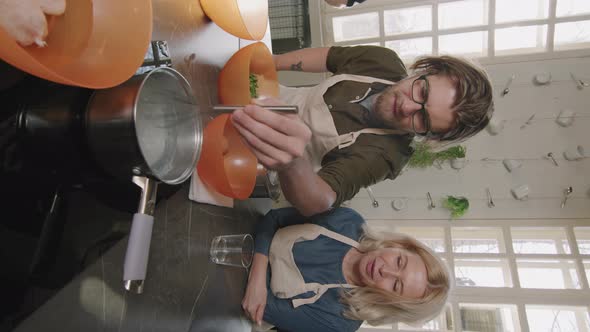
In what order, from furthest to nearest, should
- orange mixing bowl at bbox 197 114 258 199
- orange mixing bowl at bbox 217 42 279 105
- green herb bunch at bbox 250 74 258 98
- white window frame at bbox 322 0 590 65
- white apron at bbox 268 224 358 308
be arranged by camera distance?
white window frame at bbox 322 0 590 65
white apron at bbox 268 224 358 308
green herb bunch at bbox 250 74 258 98
orange mixing bowl at bbox 217 42 279 105
orange mixing bowl at bbox 197 114 258 199

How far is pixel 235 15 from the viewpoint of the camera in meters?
0.94

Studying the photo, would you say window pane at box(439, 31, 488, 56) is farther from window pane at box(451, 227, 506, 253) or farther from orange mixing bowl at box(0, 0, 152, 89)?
orange mixing bowl at box(0, 0, 152, 89)

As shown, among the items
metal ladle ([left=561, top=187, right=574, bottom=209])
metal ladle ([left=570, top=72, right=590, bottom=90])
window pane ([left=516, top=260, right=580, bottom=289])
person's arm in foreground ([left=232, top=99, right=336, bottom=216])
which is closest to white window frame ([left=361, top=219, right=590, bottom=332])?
window pane ([left=516, top=260, right=580, bottom=289])

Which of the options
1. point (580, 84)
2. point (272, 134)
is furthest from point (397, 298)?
point (580, 84)

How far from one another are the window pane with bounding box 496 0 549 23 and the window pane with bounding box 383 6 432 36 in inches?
19.8

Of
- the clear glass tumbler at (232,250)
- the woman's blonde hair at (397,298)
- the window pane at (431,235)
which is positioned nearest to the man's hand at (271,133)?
the clear glass tumbler at (232,250)

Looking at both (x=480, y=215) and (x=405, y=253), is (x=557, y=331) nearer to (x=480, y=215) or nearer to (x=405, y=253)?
(x=480, y=215)

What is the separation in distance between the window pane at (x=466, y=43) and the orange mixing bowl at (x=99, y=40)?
266 centimetres

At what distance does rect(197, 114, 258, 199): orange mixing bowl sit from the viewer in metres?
0.78

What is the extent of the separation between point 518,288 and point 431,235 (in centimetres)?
66

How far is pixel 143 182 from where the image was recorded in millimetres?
526

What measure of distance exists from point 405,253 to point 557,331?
181 centimetres

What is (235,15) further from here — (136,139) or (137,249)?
(137,249)

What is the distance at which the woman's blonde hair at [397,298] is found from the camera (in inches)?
45.0
